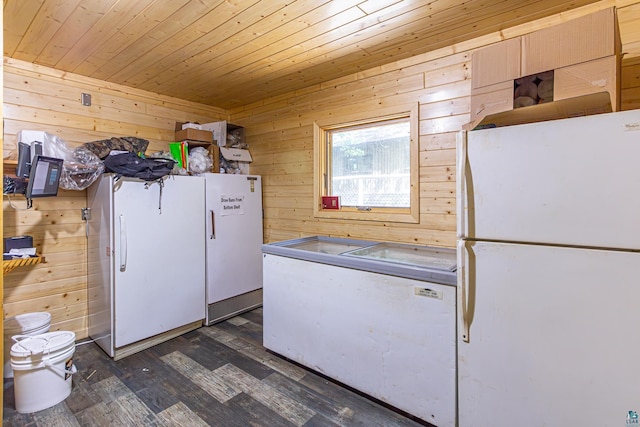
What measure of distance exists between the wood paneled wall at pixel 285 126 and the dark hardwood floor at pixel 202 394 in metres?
0.78

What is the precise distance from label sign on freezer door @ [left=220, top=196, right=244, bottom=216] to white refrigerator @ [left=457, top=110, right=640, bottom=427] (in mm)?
2435

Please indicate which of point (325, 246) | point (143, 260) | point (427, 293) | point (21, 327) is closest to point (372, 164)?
point (325, 246)

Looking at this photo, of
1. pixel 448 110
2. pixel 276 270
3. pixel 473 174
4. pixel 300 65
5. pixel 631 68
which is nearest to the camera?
pixel 473 174

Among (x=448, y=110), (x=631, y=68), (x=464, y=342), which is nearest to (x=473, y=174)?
(x=464, y=342)

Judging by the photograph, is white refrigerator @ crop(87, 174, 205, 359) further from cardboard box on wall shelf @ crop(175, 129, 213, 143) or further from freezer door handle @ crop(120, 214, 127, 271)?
cardboard box on wall shelf @ crop(175, 129, 213, 143)

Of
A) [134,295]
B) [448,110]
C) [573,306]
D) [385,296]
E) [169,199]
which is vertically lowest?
[134,295]

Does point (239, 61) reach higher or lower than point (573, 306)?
higher

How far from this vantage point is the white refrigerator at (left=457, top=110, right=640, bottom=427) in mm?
1230

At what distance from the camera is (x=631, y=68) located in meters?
1.83

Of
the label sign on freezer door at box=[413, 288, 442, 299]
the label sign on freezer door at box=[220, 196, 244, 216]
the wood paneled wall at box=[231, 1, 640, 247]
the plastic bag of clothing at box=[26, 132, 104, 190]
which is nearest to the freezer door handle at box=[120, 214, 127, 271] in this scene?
the plastic bag of clothing at box=[26, 132, 104, 190]

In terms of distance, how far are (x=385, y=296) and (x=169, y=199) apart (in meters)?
2.09

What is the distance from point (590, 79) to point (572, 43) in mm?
194

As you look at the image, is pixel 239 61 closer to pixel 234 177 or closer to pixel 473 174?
pixel 234 177

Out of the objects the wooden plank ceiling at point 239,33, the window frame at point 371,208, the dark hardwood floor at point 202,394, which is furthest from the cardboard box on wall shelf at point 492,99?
the dark hardwood floor at point 202,394
